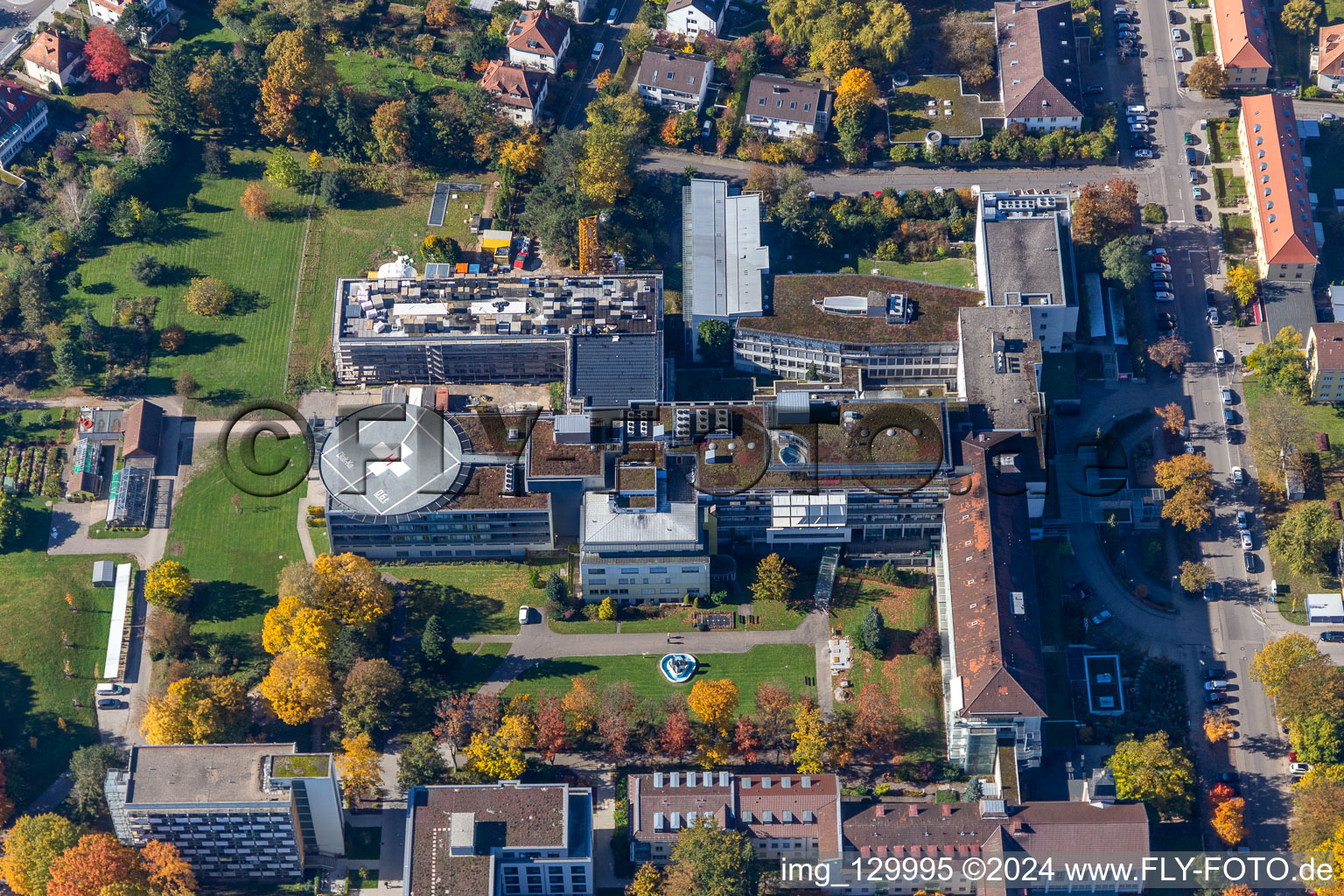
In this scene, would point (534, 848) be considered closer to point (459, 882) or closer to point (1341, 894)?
point (459, 882)

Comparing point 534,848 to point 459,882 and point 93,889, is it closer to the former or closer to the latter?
point 459,882

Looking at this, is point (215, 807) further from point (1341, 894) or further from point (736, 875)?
point (1341, 894)

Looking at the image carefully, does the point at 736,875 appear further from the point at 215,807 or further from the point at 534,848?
the point at 215,807

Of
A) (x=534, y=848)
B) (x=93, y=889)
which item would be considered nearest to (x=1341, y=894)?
(x=534, y=848)

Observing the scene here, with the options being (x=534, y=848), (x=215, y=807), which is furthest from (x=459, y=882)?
(x=215, y=807)

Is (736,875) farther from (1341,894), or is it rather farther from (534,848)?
(1341,894)

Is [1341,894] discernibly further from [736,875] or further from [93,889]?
[93,889]

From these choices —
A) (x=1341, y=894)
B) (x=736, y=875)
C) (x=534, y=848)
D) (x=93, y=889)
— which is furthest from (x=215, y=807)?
(x=1341, y=894)
